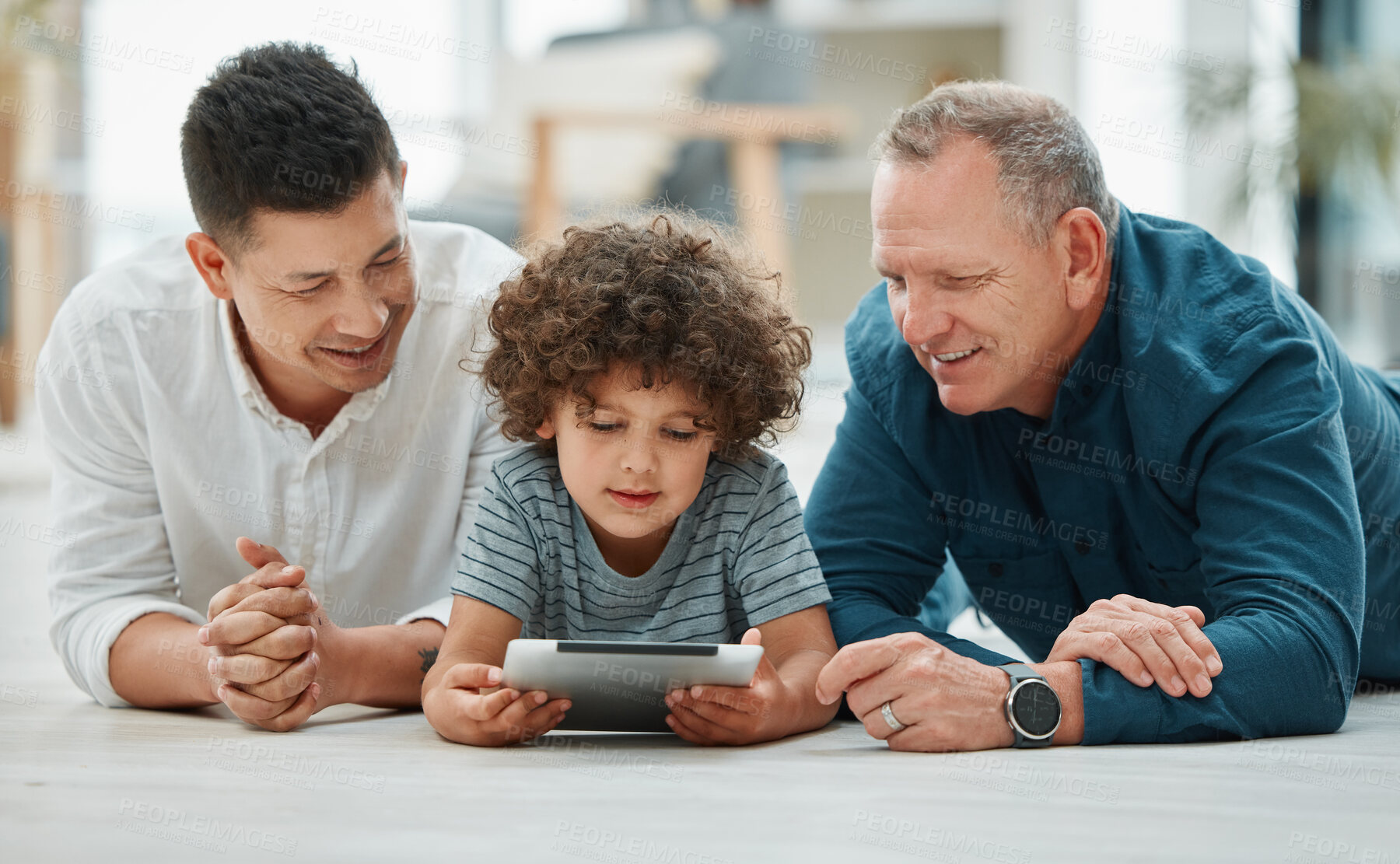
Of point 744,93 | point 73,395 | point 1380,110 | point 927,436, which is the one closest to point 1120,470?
point 927,436

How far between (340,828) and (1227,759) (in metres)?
0.82

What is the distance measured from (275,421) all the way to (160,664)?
13.5 inches

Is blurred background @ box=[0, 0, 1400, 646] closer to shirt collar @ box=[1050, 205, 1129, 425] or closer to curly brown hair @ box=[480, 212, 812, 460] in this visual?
curly brown hair @ box=[480, 212, 812, 460]

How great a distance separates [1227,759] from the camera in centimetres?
126

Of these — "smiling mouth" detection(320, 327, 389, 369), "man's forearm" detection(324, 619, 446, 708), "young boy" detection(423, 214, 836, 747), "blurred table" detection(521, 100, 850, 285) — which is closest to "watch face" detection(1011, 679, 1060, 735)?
"young boy" detection(423, 214, 836, 747)

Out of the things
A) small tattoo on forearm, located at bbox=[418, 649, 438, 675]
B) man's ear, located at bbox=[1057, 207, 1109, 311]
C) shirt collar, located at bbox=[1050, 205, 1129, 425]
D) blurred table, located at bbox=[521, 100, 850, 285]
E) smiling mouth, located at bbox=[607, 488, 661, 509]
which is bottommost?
small tattoo on forearm, located at bbox=[418, 649, 438, 675]

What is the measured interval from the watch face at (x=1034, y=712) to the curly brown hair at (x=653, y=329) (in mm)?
440

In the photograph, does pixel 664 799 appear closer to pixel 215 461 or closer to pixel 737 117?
pixel 215 461

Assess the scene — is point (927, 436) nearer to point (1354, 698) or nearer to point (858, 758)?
point (858, 758)

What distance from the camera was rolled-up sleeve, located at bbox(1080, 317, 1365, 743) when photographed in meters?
1.32

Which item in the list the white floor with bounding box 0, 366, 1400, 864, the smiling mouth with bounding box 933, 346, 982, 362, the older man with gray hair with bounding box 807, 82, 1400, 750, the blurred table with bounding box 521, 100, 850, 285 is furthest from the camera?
the blurred table with bounding box 521, 100, 850, 285

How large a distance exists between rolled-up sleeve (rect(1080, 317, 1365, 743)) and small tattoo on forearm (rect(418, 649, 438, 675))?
2.52 feet

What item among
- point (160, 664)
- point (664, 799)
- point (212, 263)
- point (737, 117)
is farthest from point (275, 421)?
point (737, 117)

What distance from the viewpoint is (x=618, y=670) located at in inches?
49.3
